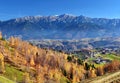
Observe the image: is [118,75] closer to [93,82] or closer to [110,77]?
[110,77]

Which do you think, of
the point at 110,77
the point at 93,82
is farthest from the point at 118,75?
the point at 93,82

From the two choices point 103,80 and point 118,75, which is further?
point 118,75

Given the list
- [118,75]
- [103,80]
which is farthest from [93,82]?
[118,75]

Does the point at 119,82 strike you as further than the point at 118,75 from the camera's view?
No

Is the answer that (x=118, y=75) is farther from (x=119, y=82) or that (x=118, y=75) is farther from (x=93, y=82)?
(x=93, y=82)

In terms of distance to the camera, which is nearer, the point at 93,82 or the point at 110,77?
the point at 93,82

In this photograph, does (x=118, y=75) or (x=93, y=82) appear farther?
(x=118, y=75)
